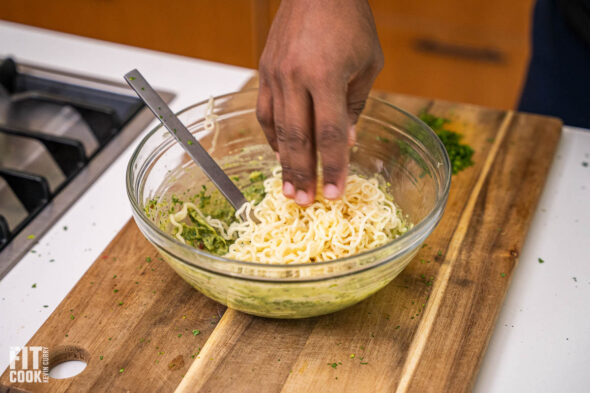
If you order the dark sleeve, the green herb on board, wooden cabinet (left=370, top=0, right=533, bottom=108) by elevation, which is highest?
the green herb on board

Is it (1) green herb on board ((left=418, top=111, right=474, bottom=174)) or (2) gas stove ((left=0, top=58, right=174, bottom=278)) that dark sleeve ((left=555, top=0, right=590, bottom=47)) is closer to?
(1) green herb on board ((left=418, top=111, right=474, bottom=174))

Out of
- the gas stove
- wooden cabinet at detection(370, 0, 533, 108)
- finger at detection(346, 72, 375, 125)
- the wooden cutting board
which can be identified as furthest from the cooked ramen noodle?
wooden cabinet at detection(370, 0, 533, 108)

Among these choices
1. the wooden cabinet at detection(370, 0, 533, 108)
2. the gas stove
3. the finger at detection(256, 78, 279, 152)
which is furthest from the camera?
the wooden cabinet at detection(370, 0, 533, 108)

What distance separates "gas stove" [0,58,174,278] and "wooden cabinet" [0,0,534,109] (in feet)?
5.16

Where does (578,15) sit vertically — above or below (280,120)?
below

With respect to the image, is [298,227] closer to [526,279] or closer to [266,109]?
[266,109]

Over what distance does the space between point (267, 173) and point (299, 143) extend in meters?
0.50

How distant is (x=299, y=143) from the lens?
1062 mm

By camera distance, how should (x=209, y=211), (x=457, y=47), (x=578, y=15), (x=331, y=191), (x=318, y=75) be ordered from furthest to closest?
(x=457, y=47)
(x=578, y=15)
(x=209, y=211)
(x=331, y=191)
(x=318, y=75)

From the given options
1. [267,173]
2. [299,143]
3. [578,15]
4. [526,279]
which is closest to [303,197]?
[299,143]

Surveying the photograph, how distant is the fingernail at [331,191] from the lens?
3.65 feet

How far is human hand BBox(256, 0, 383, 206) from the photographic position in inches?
39.4

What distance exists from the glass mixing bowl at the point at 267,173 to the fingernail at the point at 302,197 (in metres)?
0.19

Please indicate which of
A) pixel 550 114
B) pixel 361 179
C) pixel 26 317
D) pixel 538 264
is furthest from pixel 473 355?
pixel 550 114
